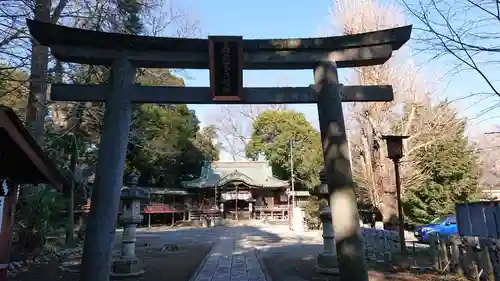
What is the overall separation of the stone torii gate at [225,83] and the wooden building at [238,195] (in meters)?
31.3

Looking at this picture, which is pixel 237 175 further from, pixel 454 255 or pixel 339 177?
pixel 339 177

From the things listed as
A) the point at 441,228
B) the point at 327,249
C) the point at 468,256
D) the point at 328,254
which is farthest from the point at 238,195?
the point at 468,256

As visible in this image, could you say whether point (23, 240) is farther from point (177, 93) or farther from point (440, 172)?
point (440, 172)

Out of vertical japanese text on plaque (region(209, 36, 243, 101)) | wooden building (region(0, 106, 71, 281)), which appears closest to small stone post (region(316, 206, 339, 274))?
vertical japanese text on plaque (region(209, 36, 243, 101))

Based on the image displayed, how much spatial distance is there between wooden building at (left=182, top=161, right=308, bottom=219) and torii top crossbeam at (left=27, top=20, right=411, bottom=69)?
103 feet

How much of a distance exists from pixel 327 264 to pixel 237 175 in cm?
2884

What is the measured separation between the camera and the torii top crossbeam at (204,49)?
652 centimetres

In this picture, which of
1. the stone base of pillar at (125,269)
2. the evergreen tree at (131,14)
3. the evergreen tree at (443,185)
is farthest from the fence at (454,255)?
the evergreen tree at (443,185)

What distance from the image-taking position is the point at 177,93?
22.0ft

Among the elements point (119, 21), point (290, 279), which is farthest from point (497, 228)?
point (119, 21)

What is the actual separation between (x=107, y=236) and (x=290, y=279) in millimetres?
4856

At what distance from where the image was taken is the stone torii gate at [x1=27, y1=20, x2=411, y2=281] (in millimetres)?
6109

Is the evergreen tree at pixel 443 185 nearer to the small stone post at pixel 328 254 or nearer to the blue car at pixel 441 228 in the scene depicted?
the blue car at pixel 441 228

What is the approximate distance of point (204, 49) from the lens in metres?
6.80
